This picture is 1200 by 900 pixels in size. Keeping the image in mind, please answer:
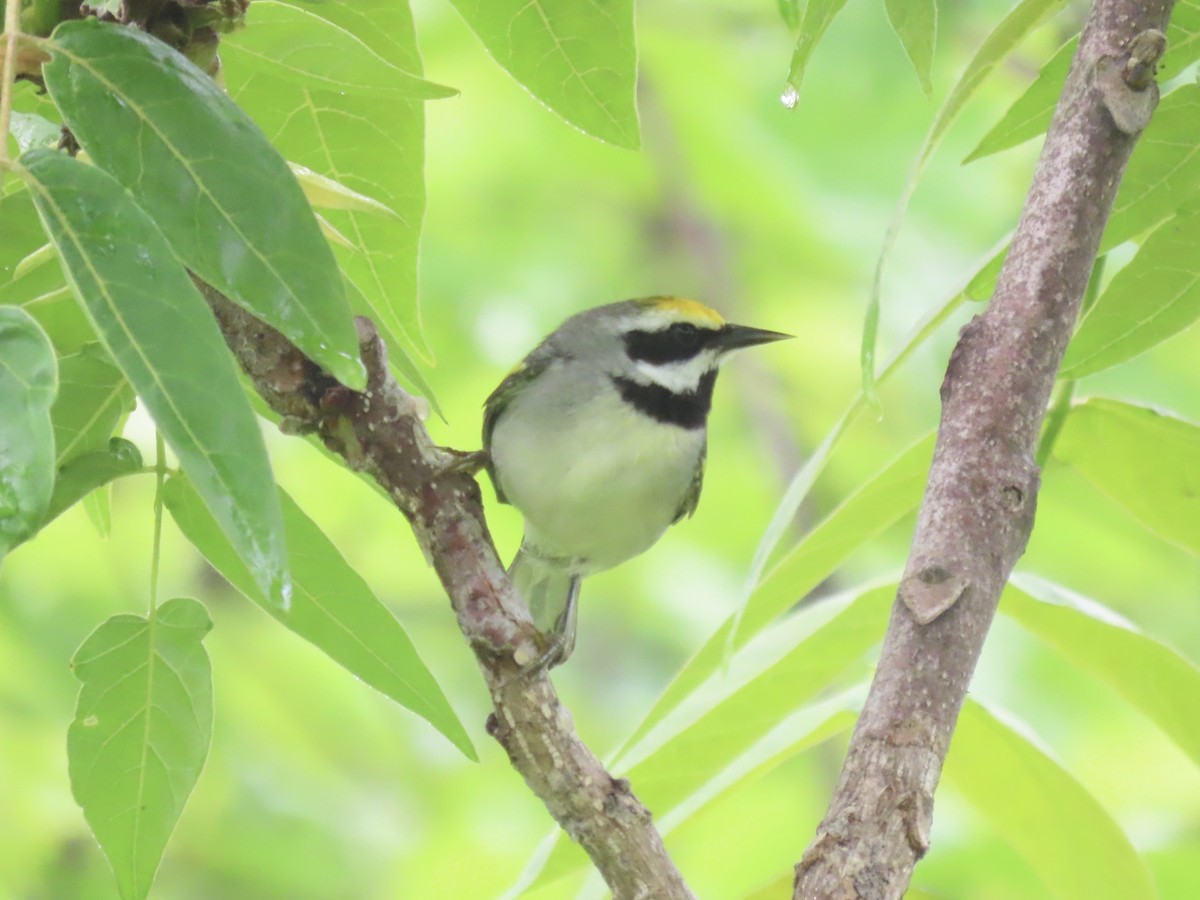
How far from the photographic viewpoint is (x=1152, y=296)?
65.0 inches

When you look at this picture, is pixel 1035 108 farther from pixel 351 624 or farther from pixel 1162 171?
pixel 351 624

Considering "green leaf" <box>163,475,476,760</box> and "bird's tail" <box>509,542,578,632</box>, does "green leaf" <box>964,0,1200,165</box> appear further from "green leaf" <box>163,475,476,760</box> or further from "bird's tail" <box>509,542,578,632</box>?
"bird's tail" <box>509,542,578,632</box>

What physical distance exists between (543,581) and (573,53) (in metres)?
1.97

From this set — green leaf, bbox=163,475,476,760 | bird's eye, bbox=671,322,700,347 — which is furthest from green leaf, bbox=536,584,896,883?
bird's eye, bbox=671,322,700,347

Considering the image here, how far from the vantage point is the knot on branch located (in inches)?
58.0

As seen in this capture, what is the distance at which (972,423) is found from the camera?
1449 mm

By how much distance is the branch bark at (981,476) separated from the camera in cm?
134

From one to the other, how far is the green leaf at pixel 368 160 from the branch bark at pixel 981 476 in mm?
716

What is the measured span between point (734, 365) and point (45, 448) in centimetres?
595

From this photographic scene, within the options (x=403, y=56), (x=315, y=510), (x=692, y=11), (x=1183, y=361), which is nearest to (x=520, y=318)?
(x=315, y=510)

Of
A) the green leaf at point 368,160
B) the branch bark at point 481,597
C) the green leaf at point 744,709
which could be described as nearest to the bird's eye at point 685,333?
the green leaf at point 744,709

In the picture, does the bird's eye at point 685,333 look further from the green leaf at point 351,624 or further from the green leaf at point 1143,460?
the green leaf at point 351,624

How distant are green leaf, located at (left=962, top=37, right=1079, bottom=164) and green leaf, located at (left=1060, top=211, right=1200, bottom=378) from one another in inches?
8.2

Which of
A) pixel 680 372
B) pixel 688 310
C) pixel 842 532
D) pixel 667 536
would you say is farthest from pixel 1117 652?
pixel 667 536
